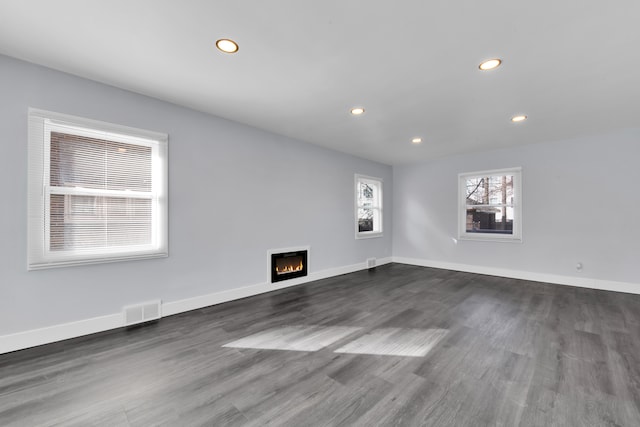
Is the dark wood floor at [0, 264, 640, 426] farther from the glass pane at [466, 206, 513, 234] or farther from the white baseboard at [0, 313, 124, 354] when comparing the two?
the glass pane at [466, 206, 513, 234]

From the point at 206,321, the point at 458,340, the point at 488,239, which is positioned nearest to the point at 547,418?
the point at 458,340

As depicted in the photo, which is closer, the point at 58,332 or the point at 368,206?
the point at 58,332

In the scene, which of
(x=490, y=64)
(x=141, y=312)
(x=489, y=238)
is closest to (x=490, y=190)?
(x=489, y=238)

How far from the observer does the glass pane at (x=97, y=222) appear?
251 centimetres

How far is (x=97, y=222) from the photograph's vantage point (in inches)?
107

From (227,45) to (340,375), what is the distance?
270 centimetres

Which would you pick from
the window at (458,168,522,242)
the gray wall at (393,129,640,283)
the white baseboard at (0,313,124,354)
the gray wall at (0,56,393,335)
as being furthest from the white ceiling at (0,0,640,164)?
the white baseboard at (0,313,124,354)

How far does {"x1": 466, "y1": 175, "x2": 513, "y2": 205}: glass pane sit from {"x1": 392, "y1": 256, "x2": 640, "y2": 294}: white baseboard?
1.36 m

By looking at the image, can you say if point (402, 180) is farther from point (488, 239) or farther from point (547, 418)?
point (547, 418)

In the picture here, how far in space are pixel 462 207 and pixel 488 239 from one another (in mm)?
827

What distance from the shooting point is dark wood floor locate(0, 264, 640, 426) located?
1.57 m

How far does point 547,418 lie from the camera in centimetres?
154

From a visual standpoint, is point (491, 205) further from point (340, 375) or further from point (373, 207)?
point (340, 375)

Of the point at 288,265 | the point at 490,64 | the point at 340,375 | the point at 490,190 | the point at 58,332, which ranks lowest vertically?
the point at 340,375
